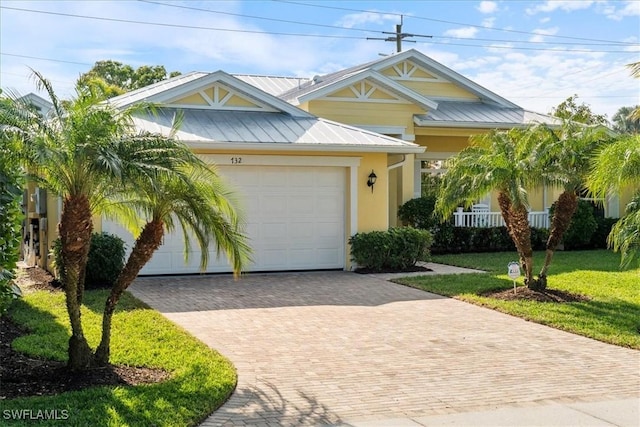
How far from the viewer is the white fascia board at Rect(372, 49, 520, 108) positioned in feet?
71.8

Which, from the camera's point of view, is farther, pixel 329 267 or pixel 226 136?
pixel 329 267

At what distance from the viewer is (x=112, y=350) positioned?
7414 mm

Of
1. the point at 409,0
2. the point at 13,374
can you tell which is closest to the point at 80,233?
the point at 13,374

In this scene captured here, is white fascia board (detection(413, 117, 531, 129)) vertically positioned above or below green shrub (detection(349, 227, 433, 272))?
above

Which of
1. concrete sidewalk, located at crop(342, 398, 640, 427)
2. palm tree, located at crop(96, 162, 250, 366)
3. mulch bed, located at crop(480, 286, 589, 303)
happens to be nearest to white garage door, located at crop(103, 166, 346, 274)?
mulch bed, located at crop(480, 286, 589, 303)

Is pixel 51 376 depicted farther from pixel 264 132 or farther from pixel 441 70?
pixel 441 70

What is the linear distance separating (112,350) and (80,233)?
1.65 meters

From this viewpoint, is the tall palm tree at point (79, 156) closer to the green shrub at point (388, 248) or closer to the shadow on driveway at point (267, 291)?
the shadow on driveway at point (267, 291)

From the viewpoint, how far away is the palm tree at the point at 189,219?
21.5 ft

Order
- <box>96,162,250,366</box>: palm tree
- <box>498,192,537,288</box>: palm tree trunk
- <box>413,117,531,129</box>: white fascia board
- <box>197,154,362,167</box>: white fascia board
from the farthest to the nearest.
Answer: <box>413,117,531,129</box>: white fascia board
<box>197,154,362,167</box>: white fascia board
<box>498,192,537,288</box>: palm tree trunk
<box>96,162,250,366</box>: palm tree

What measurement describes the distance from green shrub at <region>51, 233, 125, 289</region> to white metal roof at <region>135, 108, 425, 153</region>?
2462 mm

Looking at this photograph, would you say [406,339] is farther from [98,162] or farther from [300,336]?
[98,162]

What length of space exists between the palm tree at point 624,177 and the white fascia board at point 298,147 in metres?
5.69

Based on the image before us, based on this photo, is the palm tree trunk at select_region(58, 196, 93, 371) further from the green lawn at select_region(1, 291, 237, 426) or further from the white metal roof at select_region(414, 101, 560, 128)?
the white metal roof at select_region(414, 101, 560, 128)
